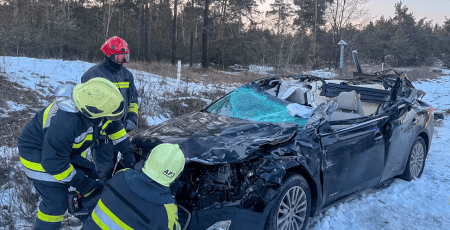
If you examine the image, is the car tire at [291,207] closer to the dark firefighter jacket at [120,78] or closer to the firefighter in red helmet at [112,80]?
the firefighter in red helmet at [112,80]

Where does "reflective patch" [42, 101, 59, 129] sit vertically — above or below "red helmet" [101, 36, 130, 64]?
below

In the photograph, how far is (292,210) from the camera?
9.21 feet

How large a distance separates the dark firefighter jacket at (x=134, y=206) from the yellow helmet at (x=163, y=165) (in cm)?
4

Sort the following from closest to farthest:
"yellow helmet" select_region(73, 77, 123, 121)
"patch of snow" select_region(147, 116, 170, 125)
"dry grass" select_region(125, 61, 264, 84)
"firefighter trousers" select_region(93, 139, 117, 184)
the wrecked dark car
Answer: "yellow helmet" select_region(73, 77, 123, 121) < the wrecked dark car < "firefighter trousers" select_region(93, 139, 117, 184) < "patch of snow" select_region(147, 116, 170, 125) < "dry grass" select_region(125, 61, 264, 84)

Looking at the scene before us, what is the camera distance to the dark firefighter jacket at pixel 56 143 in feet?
7.25

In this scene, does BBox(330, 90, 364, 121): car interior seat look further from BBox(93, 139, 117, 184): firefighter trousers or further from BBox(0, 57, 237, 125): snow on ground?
BBox(0, 57, 237, 125): snow on ground

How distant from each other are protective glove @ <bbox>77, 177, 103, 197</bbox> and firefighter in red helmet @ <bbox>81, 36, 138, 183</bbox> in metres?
0.73

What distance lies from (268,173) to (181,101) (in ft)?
19.4

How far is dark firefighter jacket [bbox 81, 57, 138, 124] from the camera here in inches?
145

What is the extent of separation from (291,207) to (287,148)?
495mm

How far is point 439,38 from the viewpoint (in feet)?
153

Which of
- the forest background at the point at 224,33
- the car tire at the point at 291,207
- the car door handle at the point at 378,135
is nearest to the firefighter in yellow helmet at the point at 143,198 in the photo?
the car tire at the point at 291,207

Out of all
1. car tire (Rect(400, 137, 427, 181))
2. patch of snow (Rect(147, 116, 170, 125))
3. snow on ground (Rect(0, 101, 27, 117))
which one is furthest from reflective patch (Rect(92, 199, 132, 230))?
snow on ground (Rect(0, 101, 27, 117))

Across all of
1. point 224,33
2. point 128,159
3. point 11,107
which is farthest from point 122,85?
point 224,33
